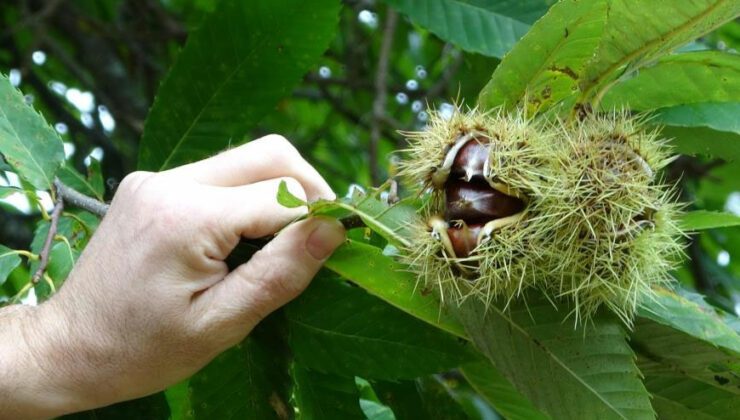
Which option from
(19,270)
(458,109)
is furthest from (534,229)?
(19,270)

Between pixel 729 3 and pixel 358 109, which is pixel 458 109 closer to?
pixel 729 3

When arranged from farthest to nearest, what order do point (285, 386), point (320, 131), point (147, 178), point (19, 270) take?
point (320, 131), point (19, 270), point (285, 386), point (147, 178)

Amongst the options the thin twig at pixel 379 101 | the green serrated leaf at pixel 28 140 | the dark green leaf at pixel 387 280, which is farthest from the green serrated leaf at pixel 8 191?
the thin twig at pixel 379 101

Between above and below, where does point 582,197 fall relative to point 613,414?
above

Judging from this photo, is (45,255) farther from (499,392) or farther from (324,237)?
(499,392)

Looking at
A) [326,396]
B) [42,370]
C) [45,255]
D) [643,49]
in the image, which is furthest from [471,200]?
[45,255]

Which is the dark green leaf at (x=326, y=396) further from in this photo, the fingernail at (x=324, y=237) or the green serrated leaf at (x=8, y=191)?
the green serrated leaf at (x=8, y=191)
